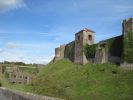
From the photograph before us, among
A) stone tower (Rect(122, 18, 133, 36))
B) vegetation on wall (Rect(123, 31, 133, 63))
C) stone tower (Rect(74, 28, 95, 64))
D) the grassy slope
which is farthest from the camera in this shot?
stone tower (Rect(74, 28, 95, 64))

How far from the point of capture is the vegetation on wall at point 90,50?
123 ft

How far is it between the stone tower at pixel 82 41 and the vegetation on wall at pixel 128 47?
9.52 m

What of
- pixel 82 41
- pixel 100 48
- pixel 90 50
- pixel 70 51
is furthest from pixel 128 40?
pixel 70 51

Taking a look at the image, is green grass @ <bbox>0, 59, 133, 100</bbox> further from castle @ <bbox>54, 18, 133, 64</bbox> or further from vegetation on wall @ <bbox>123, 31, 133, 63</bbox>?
castle @ <bbox>54, 18, 133, 64</bbox>

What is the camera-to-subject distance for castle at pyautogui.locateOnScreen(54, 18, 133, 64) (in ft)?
102

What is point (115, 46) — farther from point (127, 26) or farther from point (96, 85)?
point (96, 85)

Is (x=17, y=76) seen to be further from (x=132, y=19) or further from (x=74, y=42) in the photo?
(x=132, y=19)

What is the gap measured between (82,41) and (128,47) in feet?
36.4

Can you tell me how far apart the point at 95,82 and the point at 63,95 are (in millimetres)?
3163

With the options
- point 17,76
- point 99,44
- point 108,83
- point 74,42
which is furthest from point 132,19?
point 17,76

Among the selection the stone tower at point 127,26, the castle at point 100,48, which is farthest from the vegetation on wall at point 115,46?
the stone tower at point 127,26

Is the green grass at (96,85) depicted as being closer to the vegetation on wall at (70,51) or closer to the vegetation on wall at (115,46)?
the vegetation on wall at (115,46)

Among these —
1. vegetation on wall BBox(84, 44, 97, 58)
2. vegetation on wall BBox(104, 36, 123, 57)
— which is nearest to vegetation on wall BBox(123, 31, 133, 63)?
vegetation on wall BBox(104, 36, 123, 57)

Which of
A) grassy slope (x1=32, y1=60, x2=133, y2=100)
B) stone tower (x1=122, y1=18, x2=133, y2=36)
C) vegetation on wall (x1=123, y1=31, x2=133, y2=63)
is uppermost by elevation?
stone tower (x1=122, y1=18, x2=133, y2=36)
